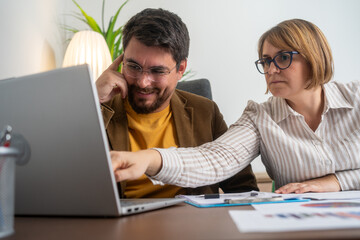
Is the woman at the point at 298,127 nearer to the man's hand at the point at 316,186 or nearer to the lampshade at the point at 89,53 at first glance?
the man's hand at the point at 316,186

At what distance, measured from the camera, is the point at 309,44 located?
125 centimetres

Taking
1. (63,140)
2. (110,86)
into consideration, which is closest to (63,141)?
(63,140)

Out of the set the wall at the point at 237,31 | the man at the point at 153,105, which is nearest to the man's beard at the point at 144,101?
the man at the point at 153,105

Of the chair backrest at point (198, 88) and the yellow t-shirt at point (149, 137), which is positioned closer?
the yellow t-shirt at point (149, 137)

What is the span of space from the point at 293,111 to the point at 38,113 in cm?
92

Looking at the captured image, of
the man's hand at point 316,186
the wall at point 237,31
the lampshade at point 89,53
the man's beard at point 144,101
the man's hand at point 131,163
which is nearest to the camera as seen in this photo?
the man's hand at point 131,163

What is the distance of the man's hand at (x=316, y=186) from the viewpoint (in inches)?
41.1

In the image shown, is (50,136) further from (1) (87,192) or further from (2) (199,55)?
(2) (199,55)

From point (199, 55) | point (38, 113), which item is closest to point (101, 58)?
point (199, 55)

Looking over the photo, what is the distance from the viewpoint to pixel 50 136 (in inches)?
24.5

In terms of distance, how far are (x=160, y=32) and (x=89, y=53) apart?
905 mm

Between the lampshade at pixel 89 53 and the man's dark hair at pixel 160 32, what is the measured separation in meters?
0.74

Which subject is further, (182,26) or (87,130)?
(182,26)

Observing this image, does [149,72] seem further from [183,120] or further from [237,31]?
[237,31]
